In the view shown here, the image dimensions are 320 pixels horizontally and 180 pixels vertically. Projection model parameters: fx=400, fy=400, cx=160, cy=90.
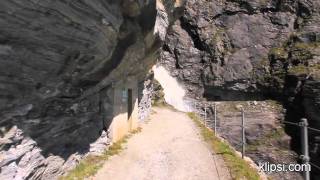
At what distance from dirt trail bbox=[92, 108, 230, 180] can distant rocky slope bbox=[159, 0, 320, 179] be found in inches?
1074

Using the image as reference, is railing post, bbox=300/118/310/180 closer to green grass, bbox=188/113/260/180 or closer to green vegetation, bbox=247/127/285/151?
green grass, bbox=188/113/260/180

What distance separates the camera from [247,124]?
36469 mm

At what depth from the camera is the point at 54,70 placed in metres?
7.68

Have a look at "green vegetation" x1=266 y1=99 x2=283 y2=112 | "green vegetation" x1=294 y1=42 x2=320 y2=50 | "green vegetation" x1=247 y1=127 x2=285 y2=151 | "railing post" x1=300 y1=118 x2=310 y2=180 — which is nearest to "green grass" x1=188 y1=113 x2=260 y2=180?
"railing post" x1=300 y1=118 x2=310 y2=180

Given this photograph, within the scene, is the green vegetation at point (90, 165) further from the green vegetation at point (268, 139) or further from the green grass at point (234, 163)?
the green vegetation at point (268, 139)

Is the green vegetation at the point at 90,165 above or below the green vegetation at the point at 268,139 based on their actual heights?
above

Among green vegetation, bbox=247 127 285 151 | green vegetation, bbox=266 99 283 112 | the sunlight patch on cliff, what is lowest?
green vegetation, bbox=247 127 285 151

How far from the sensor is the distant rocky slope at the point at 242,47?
4234cm

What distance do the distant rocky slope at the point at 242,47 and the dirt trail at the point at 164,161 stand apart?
2729 cm

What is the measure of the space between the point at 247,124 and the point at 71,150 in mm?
28594

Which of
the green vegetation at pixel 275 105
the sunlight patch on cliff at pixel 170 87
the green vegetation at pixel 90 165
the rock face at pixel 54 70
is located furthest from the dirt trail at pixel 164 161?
the sunlight patch on cliff at pixel 170 87

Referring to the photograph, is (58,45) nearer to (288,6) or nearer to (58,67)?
(58,67)

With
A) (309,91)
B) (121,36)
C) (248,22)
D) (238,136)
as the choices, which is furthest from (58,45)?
(248,22)

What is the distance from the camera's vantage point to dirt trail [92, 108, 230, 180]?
412 inches
